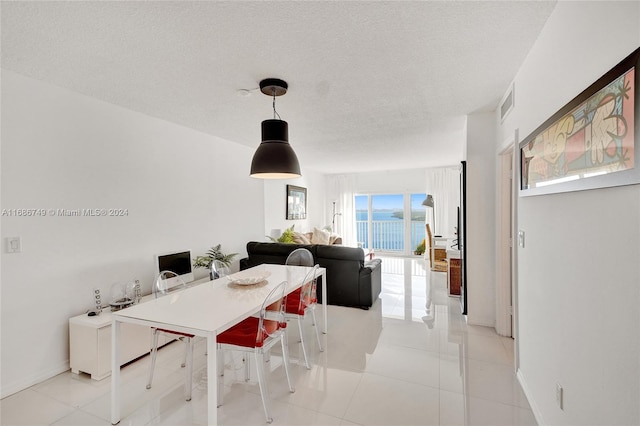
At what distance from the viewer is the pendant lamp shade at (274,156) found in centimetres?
244

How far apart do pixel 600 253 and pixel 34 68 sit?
3566 mm

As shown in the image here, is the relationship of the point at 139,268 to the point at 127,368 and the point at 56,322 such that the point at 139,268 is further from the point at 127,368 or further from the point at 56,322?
the point at 127,368

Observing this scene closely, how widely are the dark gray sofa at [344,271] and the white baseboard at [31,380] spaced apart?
235 centimetres

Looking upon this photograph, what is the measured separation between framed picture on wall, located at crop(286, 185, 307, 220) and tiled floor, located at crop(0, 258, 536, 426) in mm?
3729

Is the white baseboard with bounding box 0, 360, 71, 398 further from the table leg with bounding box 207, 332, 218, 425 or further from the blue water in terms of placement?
the blue water

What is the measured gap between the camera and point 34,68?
2170 mm

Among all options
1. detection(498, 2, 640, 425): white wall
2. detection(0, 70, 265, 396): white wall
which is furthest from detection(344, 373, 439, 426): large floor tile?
detection(0, 70, 265, 396): white wall

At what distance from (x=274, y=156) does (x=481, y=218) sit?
2.40 meters

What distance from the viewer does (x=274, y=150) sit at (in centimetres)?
248

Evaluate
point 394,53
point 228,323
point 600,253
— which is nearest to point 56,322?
point 228,323

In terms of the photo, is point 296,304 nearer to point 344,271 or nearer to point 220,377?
point 220,377

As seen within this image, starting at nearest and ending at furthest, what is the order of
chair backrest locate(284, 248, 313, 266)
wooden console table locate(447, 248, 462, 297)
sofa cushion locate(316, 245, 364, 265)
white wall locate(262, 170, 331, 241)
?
chair backrest locate(284, 248, 313, 266) < sofa cushion locate(316, 245, 364, 265) < wooden console table locate(447, 248, 462, 297) < white wall locate(262, 170, 331, 241)

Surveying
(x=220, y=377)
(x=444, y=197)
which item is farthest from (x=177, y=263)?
(x=444, y=197)

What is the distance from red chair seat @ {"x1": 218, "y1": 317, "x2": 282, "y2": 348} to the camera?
1.95 meters
